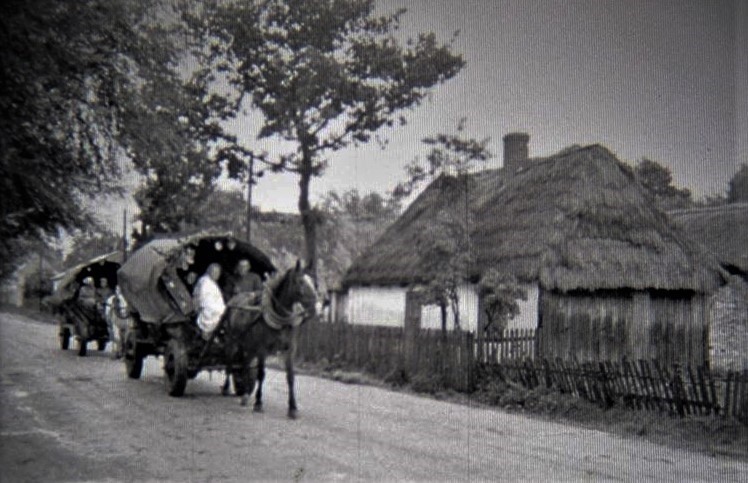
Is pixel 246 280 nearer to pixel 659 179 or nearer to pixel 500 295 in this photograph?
pixel 500 295

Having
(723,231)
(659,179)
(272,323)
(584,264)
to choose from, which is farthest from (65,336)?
(659,179)

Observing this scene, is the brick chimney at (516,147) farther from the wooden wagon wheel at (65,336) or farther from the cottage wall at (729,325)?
the wooden wagon wheel at (65,336)

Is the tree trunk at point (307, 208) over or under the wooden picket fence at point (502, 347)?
over

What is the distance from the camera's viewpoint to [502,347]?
48.5ft

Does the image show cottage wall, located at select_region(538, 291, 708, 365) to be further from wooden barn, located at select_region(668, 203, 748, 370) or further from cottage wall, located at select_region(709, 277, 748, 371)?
cottage wall, located at select_region(709, 277, 748, 371)

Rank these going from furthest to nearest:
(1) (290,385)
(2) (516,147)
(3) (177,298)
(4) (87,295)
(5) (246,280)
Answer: (2) (516,147) < (4) (87,295) < (5) (246,280) < (3) (177,298) < (1) (290,385)

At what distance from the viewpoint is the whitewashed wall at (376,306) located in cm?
2359

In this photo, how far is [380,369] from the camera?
1709 cm

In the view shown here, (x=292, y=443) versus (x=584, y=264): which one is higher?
Result: (x=584, y=264)

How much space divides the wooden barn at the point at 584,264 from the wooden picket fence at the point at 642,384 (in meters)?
1.49

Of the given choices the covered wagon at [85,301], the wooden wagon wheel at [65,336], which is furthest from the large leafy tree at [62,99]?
the wooden wagon wheel at [65,336]

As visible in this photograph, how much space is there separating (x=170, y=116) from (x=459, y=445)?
227 inches

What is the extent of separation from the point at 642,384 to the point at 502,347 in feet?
11.2

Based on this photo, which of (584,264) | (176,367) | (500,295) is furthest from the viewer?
(584,264)
